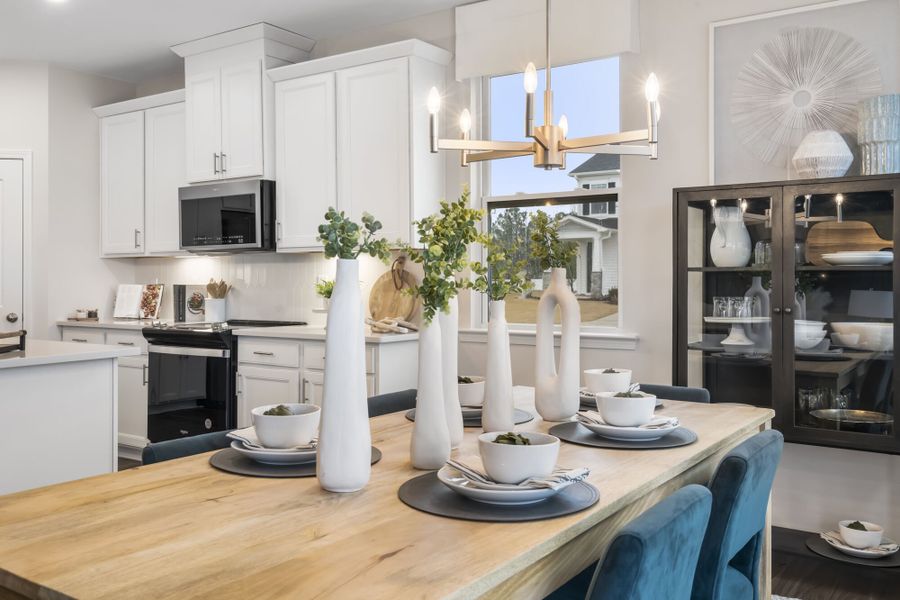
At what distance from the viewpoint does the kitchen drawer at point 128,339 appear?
493cm

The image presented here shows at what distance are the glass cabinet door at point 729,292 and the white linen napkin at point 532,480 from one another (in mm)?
2068

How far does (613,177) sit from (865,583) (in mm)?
2113

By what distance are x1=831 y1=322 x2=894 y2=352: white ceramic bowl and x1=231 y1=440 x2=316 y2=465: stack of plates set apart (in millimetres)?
2313

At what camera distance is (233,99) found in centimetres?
473

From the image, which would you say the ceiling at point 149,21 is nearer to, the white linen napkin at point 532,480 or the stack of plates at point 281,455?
the stack of plates at point 281,455

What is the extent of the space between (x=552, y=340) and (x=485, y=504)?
89 cm

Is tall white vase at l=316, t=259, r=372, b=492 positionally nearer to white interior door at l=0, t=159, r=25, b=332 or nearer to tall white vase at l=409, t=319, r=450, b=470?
tall white vase at l=409, t=319, r=450, b=470

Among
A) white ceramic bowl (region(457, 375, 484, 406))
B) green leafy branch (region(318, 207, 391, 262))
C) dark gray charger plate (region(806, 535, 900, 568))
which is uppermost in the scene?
green leafy branch (region(318, 207, 391, 262))

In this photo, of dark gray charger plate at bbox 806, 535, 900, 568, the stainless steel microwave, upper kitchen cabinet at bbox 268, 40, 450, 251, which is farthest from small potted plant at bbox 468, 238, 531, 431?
the stainless steel microwave

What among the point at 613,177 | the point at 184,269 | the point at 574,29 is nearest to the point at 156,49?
the point at 184,269

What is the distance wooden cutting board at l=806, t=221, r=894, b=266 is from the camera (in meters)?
2.91

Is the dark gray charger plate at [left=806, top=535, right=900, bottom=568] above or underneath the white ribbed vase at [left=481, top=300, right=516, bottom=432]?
underneath

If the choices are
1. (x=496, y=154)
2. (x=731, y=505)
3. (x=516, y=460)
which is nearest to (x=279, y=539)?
(x=516, y=460)

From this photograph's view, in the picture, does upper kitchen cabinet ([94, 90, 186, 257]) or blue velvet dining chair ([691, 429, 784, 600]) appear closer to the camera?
blue velvet dining chair ([691, 429, 784, 600])
